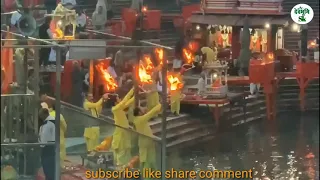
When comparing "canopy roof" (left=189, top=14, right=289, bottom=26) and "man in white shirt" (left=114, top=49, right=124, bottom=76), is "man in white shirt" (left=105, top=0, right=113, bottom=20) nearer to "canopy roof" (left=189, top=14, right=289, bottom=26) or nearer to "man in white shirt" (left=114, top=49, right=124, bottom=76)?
"man in white shirt" (left=114, top=49, right=124, bottom=76)

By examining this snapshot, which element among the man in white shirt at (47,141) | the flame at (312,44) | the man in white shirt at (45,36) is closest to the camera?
the man in white shirt at (47,141)

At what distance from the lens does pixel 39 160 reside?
3.64m

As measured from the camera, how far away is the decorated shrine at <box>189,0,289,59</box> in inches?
171

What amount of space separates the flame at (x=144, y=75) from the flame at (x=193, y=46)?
11.7 inches

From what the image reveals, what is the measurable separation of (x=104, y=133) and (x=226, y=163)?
0.99 m

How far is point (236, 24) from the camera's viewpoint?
4414mm

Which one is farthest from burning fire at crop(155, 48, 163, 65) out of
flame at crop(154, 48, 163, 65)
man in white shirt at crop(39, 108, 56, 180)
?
man in white shirt at crop(39, 108, 56, 180)

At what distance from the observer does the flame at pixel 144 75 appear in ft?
14.0

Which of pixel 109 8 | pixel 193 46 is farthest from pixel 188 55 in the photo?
pixel 109 8

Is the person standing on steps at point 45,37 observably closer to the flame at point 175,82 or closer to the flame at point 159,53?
the flame at point 159,53

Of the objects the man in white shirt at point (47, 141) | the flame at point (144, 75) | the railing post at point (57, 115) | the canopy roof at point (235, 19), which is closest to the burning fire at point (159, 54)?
the flame at point (144, 75)

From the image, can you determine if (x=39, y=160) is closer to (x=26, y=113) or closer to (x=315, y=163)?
(x=26, y=113)

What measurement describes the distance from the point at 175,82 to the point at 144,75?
21 centimetres

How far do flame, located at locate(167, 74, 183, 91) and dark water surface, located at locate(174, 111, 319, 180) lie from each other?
1.35 ft
